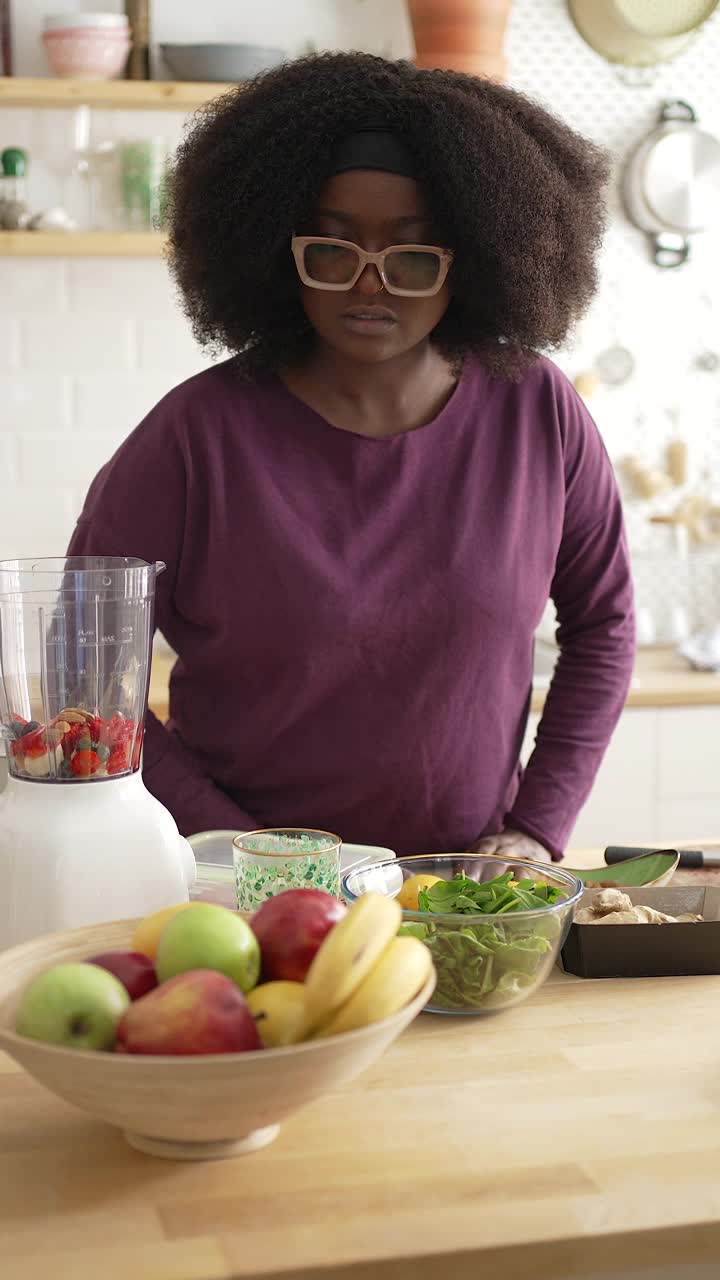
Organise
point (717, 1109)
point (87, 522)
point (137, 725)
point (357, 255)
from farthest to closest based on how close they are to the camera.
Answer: point (87, 522) → point (357, 255) → point (137, 725) → point (717, 1109)

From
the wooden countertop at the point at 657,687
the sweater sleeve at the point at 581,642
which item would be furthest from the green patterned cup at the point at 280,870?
the wooden countertop at the point at 657,687

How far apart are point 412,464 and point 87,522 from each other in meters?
0.36

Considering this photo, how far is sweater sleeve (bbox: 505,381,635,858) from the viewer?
170 cm

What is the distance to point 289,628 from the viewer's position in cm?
155

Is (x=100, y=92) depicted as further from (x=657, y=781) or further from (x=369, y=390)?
(x=657, y=781)

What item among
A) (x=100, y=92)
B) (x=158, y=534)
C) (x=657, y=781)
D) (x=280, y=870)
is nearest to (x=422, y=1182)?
(x=280, y=870)

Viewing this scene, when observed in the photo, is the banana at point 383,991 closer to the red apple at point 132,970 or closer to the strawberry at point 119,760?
the red apple at point 132,970

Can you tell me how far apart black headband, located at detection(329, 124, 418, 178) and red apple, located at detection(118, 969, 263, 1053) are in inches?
37.7

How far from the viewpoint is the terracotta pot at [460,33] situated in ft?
9.69

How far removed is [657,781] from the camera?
117 inches

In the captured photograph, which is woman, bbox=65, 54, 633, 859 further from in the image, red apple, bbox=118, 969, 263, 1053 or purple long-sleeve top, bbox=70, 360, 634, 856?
red apple, bbox=118, 969, 263, 1053

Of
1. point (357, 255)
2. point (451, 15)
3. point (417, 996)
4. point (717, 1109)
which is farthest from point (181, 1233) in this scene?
point (451, 15)

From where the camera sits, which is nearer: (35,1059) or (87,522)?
(35,1059)

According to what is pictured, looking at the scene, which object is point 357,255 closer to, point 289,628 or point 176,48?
point 289,628
